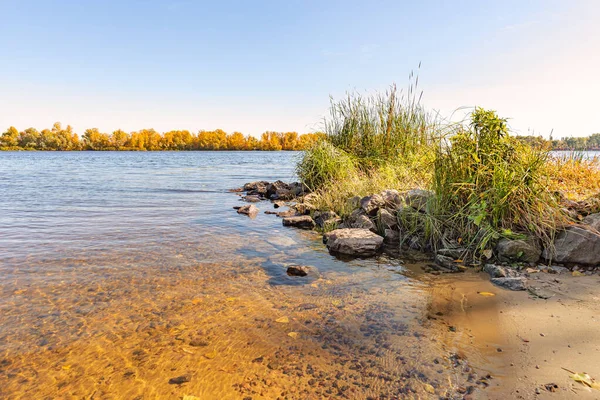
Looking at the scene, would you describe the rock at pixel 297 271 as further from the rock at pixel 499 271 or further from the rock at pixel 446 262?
the rock at pixel 499 271

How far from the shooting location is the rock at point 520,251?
5.07m

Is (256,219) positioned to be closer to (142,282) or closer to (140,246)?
(140,246)

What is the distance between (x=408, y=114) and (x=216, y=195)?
882 cm

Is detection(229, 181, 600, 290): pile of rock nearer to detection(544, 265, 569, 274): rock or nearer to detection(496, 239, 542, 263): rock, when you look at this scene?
detection(496, 239, 542, 263): rock

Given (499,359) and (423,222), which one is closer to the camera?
(499,359)

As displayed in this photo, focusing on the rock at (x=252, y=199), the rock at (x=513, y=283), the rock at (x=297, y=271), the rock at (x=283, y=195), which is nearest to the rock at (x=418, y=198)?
the rock at (x=513, y=283)

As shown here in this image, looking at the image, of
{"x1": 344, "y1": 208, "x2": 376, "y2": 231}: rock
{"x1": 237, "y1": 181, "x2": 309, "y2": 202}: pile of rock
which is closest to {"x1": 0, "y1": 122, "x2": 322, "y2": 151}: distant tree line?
{"x1": 237, "y1": 181, "x2": 309, "y2": 202}: pile of rock

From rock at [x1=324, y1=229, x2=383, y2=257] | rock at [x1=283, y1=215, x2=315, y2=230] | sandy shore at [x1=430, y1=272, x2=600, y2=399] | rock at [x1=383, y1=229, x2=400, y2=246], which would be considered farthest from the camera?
rock at [x1=283, y1=215, x2=315, y2=230]

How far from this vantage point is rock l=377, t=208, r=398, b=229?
6844mm

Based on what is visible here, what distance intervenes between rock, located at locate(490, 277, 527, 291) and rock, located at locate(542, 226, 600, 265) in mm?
1048

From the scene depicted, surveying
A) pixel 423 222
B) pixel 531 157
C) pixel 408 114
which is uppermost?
pixel 408 114

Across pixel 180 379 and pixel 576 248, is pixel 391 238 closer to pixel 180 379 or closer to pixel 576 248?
pixel 576 248

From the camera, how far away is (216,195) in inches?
586

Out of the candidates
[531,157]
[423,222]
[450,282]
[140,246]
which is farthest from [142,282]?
[531,157]
